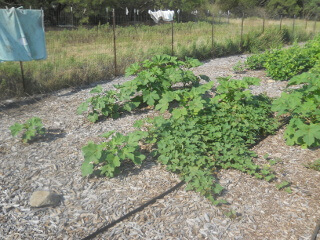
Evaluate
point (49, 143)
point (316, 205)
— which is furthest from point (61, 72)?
point (316, 205)

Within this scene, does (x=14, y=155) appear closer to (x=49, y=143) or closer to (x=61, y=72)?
(x=49, y=143)

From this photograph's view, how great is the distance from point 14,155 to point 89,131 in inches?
44.9

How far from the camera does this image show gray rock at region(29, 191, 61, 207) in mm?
3141

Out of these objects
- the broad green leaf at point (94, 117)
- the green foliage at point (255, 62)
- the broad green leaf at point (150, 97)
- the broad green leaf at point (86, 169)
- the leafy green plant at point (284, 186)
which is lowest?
the leafy green plant at point (284, 186)

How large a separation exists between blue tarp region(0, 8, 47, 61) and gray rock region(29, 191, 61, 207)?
158 inches

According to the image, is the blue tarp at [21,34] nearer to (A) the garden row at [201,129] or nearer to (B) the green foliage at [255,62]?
(A) the garden row at [201,129]

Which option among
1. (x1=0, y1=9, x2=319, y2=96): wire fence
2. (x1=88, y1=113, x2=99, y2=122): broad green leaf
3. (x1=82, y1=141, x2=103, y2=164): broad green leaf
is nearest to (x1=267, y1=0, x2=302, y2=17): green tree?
(x1=0, y1=9, x2=319, y2=96): wire fence

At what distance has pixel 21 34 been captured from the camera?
636 cm

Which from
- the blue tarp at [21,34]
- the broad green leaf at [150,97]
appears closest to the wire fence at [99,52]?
the blue tarp at [21,34]

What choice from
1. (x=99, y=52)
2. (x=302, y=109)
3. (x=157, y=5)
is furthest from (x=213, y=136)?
(x=157, y=5)

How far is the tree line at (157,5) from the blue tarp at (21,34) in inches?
150

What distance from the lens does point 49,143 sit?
14.7ft

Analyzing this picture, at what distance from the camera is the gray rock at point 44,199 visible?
10.3 ft

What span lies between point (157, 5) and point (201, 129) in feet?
80.8
